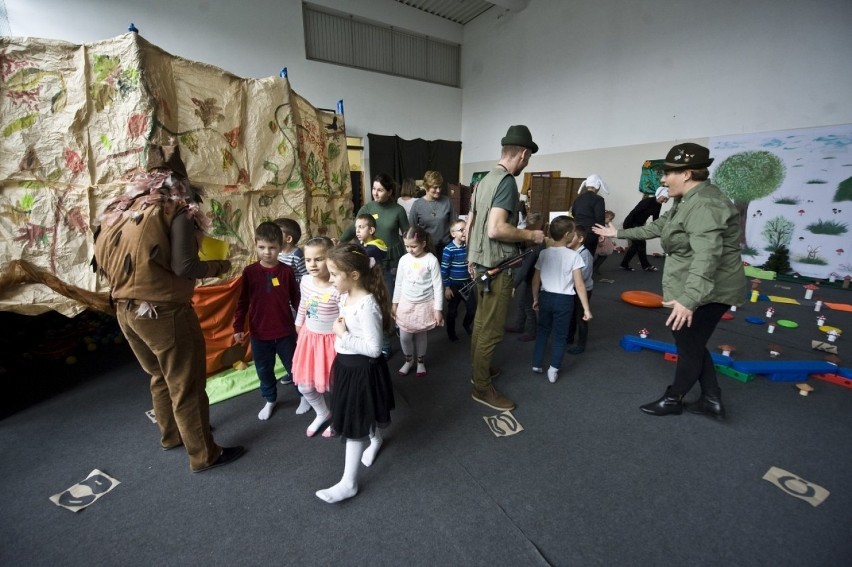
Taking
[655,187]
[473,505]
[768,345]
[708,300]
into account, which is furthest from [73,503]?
[655,187]

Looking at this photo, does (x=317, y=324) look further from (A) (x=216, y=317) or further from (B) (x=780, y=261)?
(B) (x=780, y=261)

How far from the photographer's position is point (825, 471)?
6.46ft

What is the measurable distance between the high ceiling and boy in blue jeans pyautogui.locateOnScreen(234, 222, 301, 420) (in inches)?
430

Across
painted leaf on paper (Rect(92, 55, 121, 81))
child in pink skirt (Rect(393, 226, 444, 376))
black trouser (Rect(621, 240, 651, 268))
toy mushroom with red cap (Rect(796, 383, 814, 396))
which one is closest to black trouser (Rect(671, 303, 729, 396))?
toy mushroom with red cap (Rect(796, 383, 814, 396))

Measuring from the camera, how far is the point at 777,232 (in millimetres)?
6160

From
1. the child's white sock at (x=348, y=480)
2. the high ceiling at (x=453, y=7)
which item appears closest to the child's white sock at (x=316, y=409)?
the child's white sock at (x=348, y=480)

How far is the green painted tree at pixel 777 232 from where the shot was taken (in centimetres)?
603

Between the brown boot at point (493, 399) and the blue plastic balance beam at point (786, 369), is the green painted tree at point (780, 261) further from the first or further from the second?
the brown boot at point (493, 399)

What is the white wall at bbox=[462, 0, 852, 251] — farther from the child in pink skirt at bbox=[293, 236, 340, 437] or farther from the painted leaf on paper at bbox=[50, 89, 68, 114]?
the painted leaf on paper at bbox=[50, 89, 68, 114]

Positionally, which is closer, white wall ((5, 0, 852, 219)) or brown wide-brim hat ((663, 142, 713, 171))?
brown wide-brim hat ((663, 142, 713, 171))

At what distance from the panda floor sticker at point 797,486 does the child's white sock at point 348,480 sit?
2.17 meters

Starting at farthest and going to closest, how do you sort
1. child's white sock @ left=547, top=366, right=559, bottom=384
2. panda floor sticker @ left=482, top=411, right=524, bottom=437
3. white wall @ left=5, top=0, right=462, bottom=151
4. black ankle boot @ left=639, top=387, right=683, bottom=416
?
white wall @ left=5, top=0, right=462, bottom=151 < child's white sock @ left=547, top=366, right=559, bottom=384 < black ankle boot @ left=639, top=387, right=683, bottom=416 < panda floor sticker @ left=482, top=411, right=524, bottom=437

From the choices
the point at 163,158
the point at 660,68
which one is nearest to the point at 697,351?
the point at 163,158

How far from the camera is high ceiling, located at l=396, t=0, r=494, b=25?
10.2 metres
